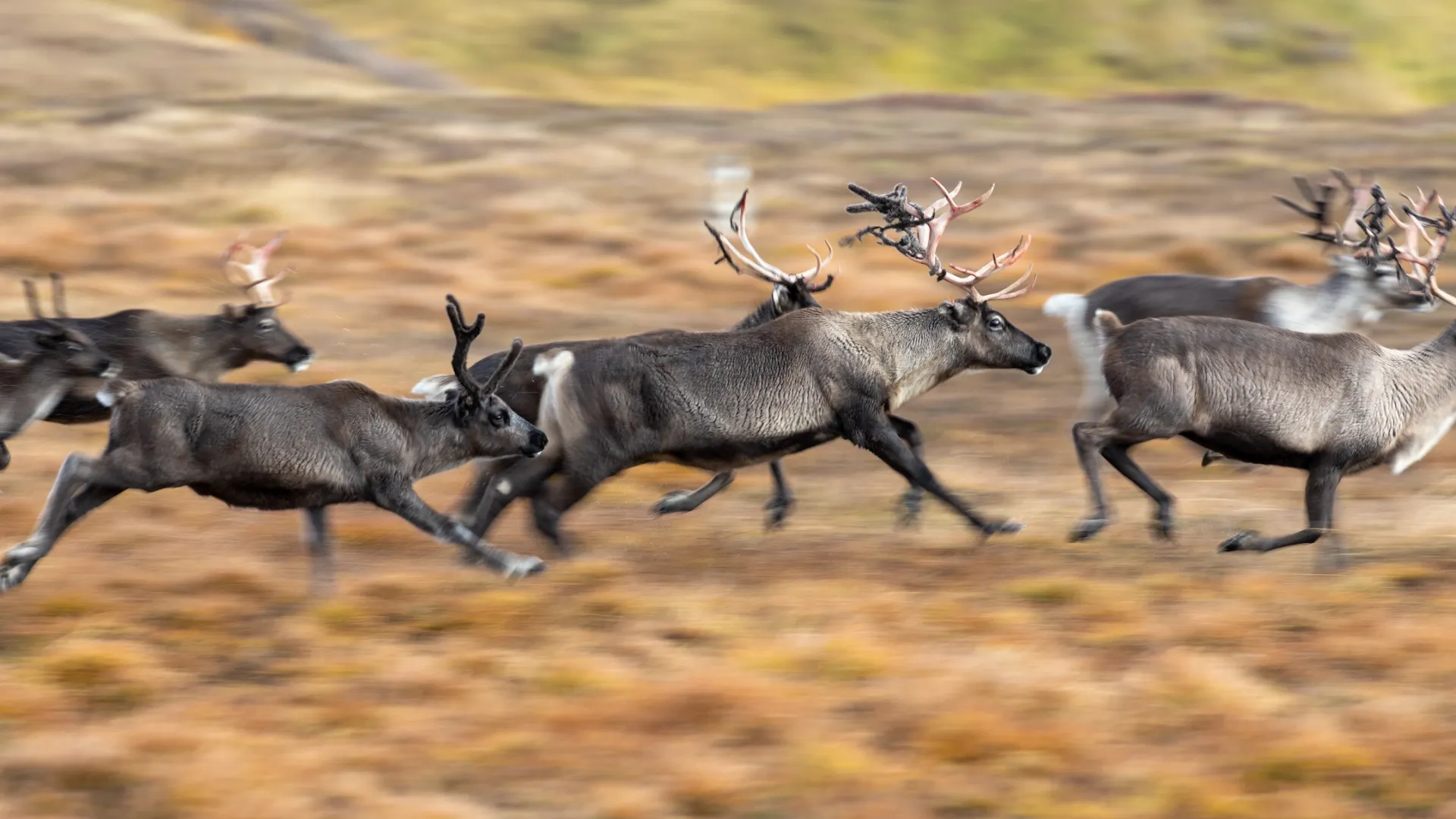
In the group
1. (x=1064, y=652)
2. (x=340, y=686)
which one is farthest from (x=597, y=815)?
(x=1064, y=652)

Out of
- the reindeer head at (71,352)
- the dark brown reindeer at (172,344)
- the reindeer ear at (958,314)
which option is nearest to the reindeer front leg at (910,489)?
the reindeer ear at (958,314)

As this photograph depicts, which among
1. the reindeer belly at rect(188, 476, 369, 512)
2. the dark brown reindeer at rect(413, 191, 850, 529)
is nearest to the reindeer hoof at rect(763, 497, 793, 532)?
the dark brown reindeer at rect(413, 191, 850, 529)

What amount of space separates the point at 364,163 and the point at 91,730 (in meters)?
26.5

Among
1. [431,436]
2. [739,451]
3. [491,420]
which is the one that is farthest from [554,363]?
[739,451]

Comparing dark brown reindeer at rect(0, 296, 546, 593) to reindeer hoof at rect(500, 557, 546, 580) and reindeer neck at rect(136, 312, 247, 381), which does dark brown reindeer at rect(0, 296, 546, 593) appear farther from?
reindeer neck at rect(136, 312, 247, 381)

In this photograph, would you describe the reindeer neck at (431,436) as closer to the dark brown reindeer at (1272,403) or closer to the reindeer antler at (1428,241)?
the dark brown reindeer at (1272,403)

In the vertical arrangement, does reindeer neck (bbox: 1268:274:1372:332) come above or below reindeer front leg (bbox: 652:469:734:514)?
above

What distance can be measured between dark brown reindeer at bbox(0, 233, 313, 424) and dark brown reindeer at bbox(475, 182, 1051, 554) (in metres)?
3.64

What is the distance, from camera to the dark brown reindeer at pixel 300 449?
8.25 meters

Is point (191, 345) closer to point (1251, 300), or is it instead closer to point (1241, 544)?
point (1241, 544)

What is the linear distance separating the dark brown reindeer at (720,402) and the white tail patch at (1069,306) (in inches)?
130

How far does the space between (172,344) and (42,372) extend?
1.97 metres

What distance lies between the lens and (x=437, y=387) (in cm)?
981

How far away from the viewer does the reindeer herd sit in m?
8.43
